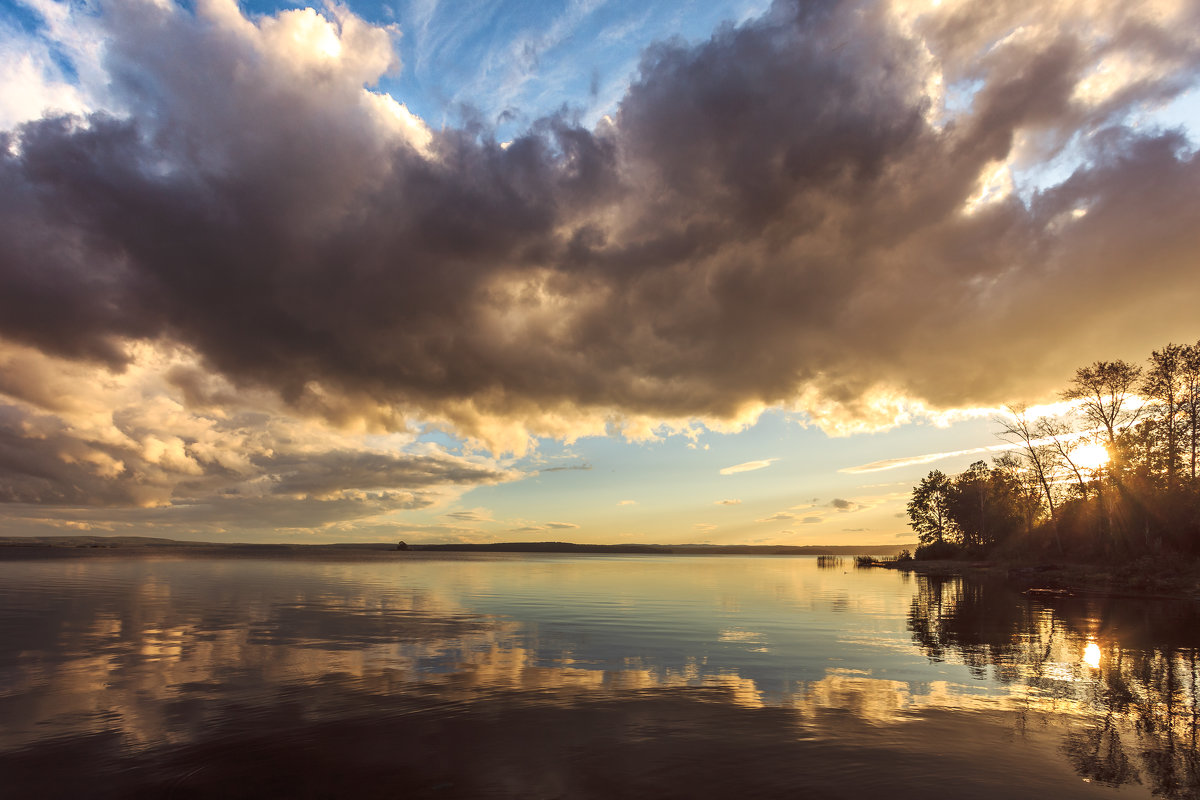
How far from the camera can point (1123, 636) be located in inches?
1064

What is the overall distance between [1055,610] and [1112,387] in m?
38.0

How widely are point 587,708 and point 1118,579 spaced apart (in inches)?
2681

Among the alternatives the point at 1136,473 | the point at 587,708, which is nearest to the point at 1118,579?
the point at 1136,473

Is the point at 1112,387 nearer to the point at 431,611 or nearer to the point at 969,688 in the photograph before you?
the point at 969,688

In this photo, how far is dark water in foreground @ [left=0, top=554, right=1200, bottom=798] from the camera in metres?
10.5

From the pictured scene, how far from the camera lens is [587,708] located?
15016 mm

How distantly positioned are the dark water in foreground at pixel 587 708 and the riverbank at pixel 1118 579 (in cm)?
2785

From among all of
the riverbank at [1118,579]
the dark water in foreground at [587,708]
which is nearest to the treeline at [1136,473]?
the riverbank at [1118,579]

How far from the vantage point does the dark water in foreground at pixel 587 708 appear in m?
10.5

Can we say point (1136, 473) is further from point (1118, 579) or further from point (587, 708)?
point (587, 708)

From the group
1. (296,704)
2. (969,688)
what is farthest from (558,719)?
(969,688)

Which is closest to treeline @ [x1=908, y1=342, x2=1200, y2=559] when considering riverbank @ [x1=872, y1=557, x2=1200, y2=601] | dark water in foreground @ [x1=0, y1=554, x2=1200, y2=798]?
riverbank @ [x1=872, y1=557, x2=1200, y2=601]

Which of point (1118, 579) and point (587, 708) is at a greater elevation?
point (587, 708)

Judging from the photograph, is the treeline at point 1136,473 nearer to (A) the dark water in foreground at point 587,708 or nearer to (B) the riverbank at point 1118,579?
(B) the riverbank at point 1118,579
